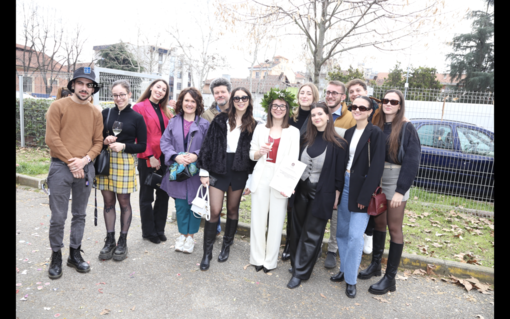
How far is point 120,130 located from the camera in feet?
12.2

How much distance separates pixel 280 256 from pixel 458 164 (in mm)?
5011

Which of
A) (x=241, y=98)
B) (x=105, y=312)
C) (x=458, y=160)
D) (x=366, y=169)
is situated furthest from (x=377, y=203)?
Answer: (x=458, y=160)

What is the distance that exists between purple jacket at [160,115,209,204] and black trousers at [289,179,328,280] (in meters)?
1.38

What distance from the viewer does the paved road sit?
3135 millimetres

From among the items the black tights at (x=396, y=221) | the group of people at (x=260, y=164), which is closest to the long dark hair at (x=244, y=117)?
the group of people at (x=260, y=164)

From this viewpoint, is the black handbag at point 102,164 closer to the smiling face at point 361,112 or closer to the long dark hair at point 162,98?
the long dark hair at point 162,98

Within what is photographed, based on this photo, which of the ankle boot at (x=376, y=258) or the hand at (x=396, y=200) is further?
the ankle boot at (x=376, y=258)

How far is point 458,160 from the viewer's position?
698 cm

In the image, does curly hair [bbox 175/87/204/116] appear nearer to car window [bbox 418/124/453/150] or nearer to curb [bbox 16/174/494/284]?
curb [bbox 16/174/494/284]

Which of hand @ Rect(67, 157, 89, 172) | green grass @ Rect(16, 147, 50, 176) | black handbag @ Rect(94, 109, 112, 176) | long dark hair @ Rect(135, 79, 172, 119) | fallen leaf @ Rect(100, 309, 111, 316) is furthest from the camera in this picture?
green grass @ Rect(16, 147, 50, 176)

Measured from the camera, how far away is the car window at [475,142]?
A: 7007 mm

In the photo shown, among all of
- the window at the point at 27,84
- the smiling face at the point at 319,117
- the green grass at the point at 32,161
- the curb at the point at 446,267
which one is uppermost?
the window at the point at 27,84

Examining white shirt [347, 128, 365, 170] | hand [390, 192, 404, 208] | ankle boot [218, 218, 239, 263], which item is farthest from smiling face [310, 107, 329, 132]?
ankle boot [218, 218, 239, 263]

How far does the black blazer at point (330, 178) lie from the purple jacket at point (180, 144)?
1623 millimetres
